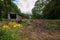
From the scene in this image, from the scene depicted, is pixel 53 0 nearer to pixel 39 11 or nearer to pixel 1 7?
pixel 1 7

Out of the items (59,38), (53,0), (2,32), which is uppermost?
(53,0)

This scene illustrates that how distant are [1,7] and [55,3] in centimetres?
558

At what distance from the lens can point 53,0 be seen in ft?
60.7

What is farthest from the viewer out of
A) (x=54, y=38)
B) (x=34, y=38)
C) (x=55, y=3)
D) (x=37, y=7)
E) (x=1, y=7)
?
(x=37, y=7)

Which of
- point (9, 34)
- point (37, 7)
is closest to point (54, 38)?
point (9, 34)

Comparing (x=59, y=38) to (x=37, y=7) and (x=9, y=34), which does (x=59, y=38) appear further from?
(x=37, y=7)

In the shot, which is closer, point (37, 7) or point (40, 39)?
point (40, 39)

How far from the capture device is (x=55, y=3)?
1828cm

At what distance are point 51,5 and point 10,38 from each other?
1123 centimetres

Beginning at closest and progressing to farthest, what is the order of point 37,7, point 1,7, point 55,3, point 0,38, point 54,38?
point 0,38 < point 54,38 < point 55,3 < point 1,7 < point 37,7

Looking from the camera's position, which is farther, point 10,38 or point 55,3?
point 55,3

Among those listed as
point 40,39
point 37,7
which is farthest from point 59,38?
point 37,7

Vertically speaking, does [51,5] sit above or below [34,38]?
above

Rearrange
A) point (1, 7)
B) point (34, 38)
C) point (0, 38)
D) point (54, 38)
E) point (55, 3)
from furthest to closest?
point (1, 7) → point (55, 3) → point (54, 38) → point (34, 38) → point (0, 38)
